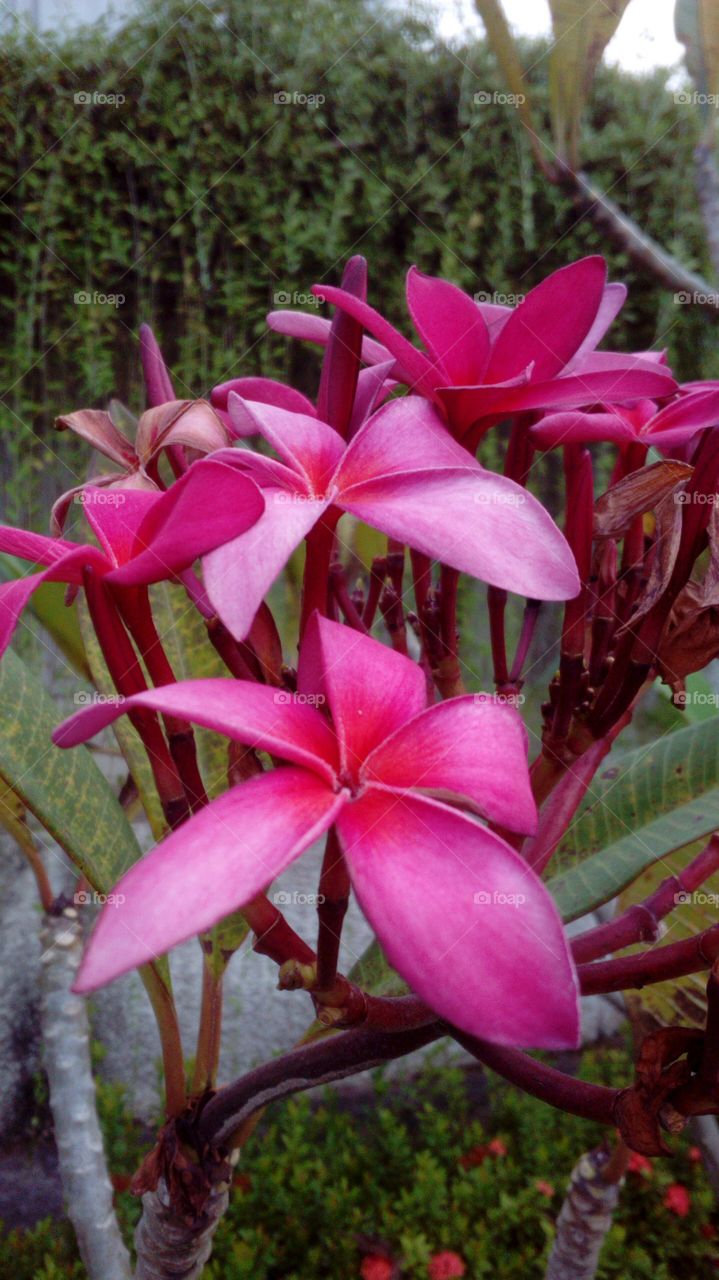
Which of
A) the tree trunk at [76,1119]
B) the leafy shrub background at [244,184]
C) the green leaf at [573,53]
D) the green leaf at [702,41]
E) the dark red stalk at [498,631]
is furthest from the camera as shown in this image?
the leafy shrub background at [244,184]

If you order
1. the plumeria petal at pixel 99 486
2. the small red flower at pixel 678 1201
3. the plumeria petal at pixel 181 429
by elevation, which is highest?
the plumeria petal at pixel 181 429

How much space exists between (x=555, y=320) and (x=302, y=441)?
0.32 ft

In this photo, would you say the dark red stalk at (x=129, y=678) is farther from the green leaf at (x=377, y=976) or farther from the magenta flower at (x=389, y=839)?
the green leaf at (x=377, y=976)

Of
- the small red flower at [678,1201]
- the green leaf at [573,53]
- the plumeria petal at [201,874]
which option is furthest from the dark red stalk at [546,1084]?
the small red flower at [678,1201]

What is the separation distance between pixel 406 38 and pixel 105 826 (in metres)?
2.58

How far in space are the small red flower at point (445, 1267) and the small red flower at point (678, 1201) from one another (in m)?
0.37

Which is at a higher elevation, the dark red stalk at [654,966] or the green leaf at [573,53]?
the green leaf at [573,53]

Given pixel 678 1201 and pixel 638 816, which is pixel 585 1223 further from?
pixel 678 1201

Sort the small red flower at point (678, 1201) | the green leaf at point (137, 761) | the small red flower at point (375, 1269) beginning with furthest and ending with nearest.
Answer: the small red flower at point (678, 1201) < the small red flower at point (375, 1269) < the green leaf at point (137, 761)

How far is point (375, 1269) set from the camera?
1212mm

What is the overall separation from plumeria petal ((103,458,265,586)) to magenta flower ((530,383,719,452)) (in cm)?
14

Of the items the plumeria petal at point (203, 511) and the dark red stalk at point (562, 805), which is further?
the dark red stalk at point (562, 805)

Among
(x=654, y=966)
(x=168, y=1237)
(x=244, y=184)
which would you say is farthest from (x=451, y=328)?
(x=244, y=184)

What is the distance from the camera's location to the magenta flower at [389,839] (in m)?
0.18
